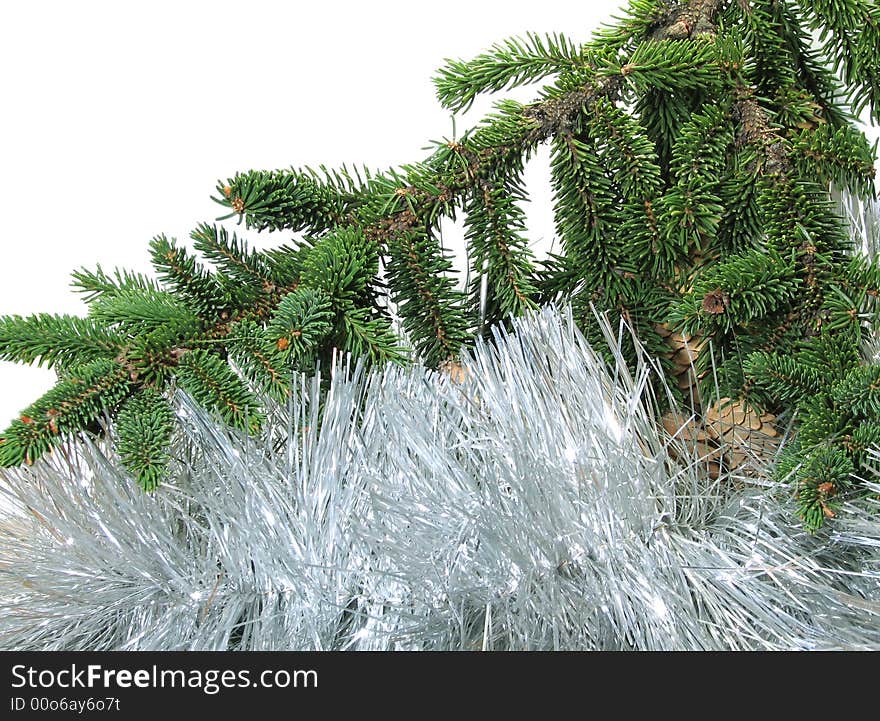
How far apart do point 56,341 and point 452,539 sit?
25 cm

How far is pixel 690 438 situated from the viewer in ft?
2.27

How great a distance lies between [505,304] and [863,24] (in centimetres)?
28

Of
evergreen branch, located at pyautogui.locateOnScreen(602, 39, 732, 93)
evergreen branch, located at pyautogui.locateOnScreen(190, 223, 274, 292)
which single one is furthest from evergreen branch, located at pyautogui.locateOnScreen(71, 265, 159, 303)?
evergreen branch, located at pyautogui.locateOnScreen(602, 39, 732, 93)

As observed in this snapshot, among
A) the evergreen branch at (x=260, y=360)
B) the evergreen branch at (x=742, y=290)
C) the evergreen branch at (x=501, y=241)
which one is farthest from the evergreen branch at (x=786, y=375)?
the evergreen branch at (x=260, y=360)

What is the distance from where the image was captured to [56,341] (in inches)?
22.3

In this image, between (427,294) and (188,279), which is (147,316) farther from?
(427,294)

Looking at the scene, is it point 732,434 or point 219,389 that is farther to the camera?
point 732,434

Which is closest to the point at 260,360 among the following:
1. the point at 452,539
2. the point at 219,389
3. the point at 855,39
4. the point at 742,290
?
the point at 219,389

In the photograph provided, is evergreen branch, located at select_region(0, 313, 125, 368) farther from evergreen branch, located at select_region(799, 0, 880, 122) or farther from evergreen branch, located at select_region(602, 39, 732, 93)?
evergreen branch, located at select_region(799, 0, 880, 122)

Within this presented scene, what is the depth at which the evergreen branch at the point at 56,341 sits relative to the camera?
557 mm

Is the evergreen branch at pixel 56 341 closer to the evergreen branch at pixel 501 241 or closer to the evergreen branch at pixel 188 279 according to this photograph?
the evergreen branch at pixel 188 279

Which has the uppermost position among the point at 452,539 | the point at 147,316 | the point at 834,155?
the point at 834,155

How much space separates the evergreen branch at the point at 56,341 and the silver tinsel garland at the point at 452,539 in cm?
6

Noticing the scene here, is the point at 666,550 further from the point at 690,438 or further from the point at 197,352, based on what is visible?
the point at 197,352
